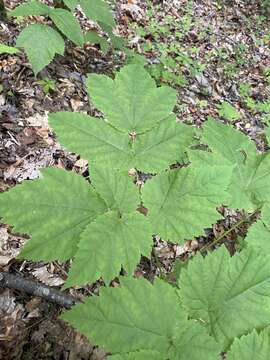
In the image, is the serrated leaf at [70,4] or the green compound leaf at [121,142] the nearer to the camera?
the green compound leaf at [121,142]

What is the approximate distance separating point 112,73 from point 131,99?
3.48m

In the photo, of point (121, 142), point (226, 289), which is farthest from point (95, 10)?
point (226, 289)

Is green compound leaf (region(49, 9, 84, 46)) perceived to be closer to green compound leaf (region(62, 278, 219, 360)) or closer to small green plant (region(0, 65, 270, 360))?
small green plant (region(0, 65, 270, 360))

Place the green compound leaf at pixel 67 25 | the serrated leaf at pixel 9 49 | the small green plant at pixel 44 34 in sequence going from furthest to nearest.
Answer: the green compound leaf at pixel 67 25
the small green plant at pixel 44 34
the serrated leaf at pixel 9 49

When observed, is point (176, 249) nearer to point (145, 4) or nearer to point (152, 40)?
point (152, 40)

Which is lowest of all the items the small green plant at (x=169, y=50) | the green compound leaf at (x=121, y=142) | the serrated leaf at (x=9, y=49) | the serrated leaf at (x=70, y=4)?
the small green plant at (x=169, y=50)

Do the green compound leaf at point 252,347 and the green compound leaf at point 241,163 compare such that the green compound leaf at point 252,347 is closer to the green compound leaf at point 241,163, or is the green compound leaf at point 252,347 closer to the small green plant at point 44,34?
the green compound leaf at point 241,163

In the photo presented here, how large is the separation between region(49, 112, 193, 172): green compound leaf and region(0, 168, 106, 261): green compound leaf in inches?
8.0

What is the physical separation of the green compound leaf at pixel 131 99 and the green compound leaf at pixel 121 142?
0.15ft

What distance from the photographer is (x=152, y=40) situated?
6676mm

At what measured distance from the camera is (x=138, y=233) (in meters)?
→ 1.54

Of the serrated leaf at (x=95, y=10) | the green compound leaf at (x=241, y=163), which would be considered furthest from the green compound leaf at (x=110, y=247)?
the serrated leaf at (x=95, y=10)

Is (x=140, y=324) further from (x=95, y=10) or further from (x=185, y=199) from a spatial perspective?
(x=95, y=10)

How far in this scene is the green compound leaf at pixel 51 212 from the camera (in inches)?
55.9
